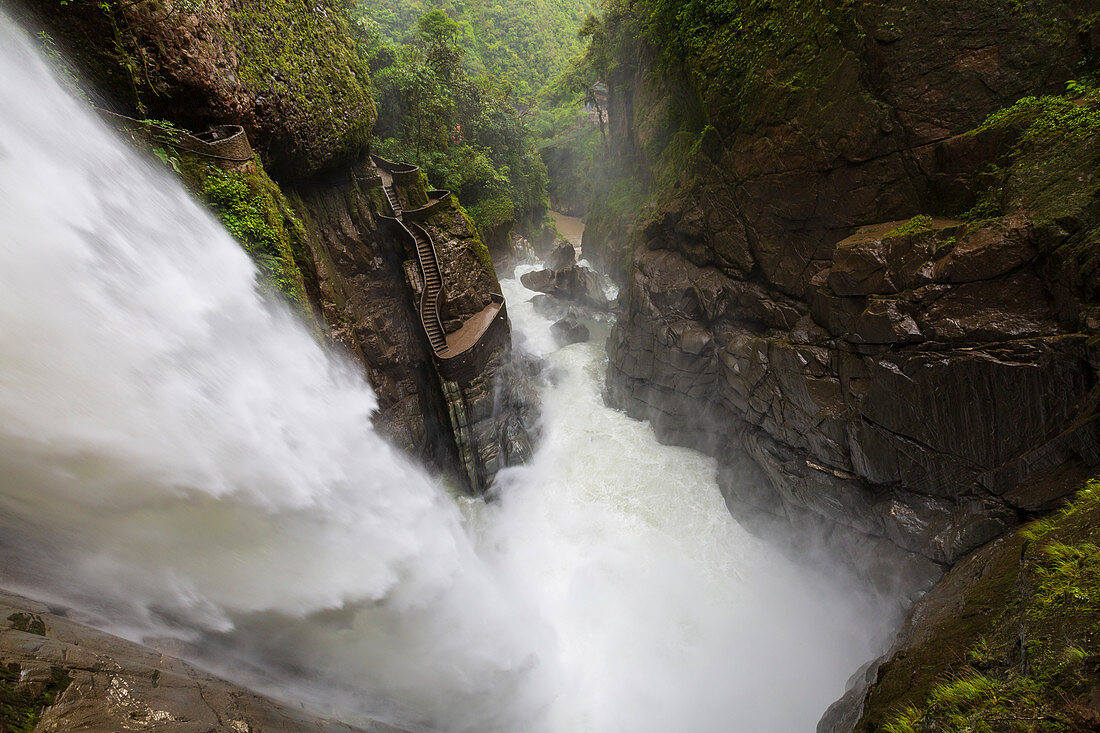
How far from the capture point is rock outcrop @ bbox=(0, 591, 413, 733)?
217 cm

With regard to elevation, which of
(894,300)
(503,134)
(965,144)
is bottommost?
(894,300)

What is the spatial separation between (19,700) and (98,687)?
54 cm

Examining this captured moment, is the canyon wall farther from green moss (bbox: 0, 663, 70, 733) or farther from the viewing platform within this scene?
green moss (bbox: 0, 663, 70, 733)

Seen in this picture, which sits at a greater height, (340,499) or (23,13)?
(23,13)

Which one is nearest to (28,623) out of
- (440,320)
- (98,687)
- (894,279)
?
(98,687)

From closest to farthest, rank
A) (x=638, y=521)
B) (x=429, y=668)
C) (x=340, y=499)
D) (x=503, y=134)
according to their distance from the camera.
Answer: (x=429, y=668), (x=340, y=499), (x=638, y=521), (x=503, y=134)

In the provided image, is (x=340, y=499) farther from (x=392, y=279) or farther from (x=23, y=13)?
(x=23, y=13)

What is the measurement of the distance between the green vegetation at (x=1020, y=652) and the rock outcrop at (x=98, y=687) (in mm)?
6170

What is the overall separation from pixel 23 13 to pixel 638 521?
15.0 meters

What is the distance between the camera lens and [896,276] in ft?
22.2

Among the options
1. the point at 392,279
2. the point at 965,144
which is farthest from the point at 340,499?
the point at 965,144

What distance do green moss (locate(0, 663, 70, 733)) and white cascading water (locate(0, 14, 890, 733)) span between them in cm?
153

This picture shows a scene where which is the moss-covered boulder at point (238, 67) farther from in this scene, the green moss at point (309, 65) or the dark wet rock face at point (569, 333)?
the dark wet rock face at point (569, 333)

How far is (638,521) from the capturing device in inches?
420
